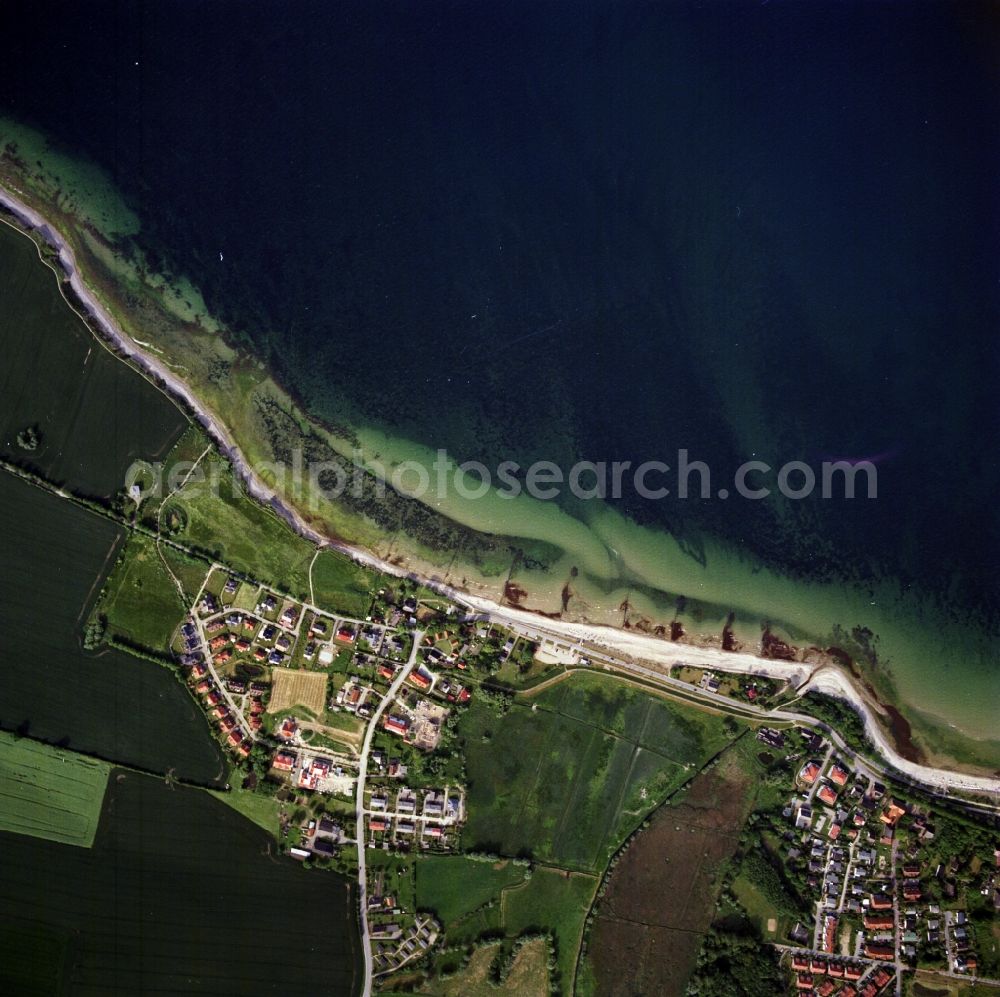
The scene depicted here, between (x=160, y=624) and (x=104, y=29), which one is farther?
(x=104, y=29)

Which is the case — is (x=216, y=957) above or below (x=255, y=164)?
below

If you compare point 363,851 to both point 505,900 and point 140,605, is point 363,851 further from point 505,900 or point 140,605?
point 140,605

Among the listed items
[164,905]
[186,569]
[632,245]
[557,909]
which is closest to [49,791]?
[164,905]

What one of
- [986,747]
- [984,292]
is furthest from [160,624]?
[984,292]

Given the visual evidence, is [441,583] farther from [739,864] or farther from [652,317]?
[739,864]

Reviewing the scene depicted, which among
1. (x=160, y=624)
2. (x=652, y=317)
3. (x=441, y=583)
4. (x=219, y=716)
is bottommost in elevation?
(x=219, y=716)

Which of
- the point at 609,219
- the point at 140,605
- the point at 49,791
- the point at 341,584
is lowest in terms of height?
the point at 49,791
